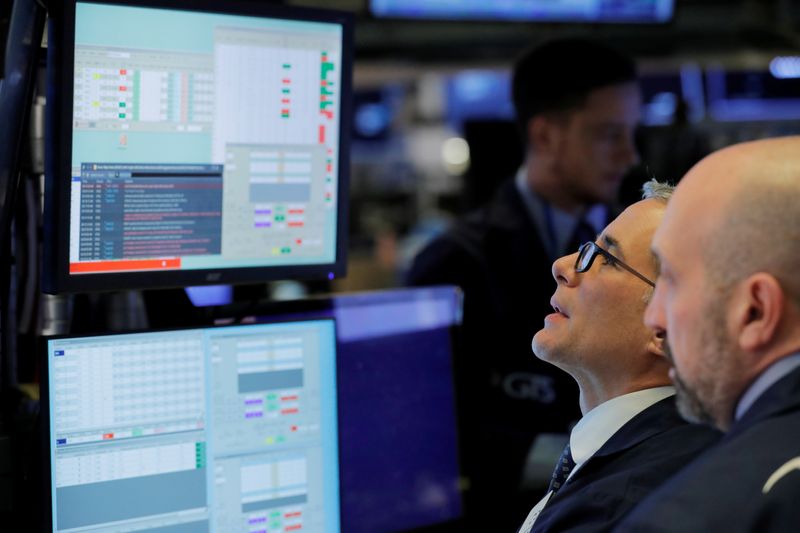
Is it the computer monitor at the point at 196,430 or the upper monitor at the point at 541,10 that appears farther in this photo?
the upper monitor at the point at 541,10

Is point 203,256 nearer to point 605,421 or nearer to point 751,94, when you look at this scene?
point 605,421

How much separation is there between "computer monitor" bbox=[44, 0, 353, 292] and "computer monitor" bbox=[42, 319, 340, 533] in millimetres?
124

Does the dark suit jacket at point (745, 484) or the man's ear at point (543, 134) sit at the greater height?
the man's ear at point (543, 134)

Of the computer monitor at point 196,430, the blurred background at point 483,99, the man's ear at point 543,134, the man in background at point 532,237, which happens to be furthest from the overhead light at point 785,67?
the computer monitor at point 196,430

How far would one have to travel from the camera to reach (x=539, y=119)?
3121 millimetres

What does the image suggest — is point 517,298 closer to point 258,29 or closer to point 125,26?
point 258,29

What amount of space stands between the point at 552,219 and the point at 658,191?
114 cm

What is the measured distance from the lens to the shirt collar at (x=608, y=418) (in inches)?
67.3

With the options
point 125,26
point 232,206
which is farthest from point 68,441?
point 125,26

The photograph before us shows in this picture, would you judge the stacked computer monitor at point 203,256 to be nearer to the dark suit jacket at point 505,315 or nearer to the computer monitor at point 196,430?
the computer monitor at point 196,430

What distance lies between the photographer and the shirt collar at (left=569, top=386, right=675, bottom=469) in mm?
1709

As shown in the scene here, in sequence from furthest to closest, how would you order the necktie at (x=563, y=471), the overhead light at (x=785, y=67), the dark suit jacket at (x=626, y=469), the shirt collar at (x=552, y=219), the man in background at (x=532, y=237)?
the overhead light at (x=785, y=67) < the shirt collar at (x=552, y=219) < the man in background at (x=532, y=237) < the necktie at (x=563, y=471) < the dark suit jacket at (x=626, y=469)

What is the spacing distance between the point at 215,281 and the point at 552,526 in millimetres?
740

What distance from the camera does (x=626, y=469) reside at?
1.59 m
